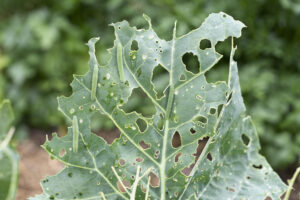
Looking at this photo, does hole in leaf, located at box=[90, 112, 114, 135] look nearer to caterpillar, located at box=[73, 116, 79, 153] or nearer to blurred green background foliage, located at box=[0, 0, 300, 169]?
blurred green background foliage, located at box=[0, 0, 300, 169]

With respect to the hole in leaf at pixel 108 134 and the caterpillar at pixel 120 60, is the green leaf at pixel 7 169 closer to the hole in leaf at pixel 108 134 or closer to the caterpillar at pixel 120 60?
the caterpillar at pixel 120 60

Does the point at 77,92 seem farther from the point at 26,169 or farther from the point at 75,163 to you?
the point at 26,169

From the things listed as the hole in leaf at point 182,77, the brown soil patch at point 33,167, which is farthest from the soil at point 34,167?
the hole in leaf at point 182,77

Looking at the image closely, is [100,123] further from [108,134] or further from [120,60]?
[120,60]

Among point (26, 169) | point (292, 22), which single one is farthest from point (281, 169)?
point (26, 169)

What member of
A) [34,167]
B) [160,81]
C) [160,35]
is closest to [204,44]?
[160,35]
